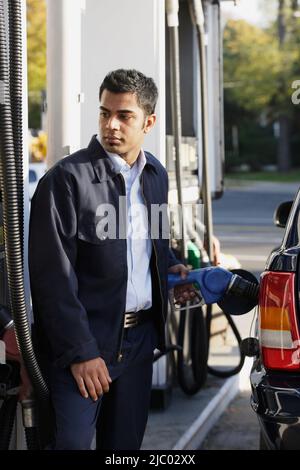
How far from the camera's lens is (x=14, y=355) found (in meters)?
3.59

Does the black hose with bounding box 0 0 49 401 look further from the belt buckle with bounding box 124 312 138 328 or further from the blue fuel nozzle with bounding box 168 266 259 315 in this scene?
the blue fuel nozzle with bounding box 168 266 259 315

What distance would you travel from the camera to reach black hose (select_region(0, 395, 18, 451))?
Result: 11.9 feet

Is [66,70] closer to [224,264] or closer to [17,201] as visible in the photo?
[17,201]

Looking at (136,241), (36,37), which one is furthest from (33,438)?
(36,37)

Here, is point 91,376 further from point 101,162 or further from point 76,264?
point 101,162

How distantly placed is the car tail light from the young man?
1.33 ft

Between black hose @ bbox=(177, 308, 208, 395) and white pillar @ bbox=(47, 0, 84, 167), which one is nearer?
white pillar @ bbox=(47, 0, 84, 167)

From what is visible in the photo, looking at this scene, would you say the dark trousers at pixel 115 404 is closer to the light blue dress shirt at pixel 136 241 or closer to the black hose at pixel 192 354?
the light blue dress shirt at pixel 136 241

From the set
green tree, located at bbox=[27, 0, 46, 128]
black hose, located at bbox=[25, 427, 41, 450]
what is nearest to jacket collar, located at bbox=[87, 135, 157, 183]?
black hose, located at bbox=[25, 427, 41, 450]

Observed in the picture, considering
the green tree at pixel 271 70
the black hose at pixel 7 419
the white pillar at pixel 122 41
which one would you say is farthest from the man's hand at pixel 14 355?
the green tree at pixel 271 70

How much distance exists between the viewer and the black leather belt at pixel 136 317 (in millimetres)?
3641

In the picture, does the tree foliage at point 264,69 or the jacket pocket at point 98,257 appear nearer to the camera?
the jacket pocket at point 98,257

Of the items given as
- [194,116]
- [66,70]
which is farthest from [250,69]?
[66,70]

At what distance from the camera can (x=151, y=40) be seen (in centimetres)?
538
